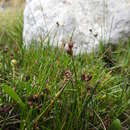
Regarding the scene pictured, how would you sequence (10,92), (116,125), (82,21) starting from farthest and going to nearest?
1. (82,21)
2. (116,125)
3. (10,92)

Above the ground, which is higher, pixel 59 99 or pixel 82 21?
pixel 82 21

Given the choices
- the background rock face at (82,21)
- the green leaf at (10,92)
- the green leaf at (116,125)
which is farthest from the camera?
the background rock face at (82,21)

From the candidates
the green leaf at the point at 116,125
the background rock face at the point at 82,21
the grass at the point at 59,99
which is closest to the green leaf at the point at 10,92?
the grass at the point at 59,99

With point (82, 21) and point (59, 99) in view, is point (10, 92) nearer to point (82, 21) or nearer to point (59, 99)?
point (59, 99)

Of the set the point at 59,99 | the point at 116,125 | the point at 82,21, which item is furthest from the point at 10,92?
the point at 82,21

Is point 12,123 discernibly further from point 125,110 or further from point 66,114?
point 125,110

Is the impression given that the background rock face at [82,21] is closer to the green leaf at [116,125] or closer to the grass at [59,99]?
the grass at [59,99]

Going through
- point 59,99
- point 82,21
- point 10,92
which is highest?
point 82,21

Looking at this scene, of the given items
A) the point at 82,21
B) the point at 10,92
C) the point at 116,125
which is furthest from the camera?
the point at 82,21

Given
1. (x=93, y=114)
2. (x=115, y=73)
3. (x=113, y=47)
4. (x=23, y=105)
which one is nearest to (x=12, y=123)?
(x=23, y=105)
